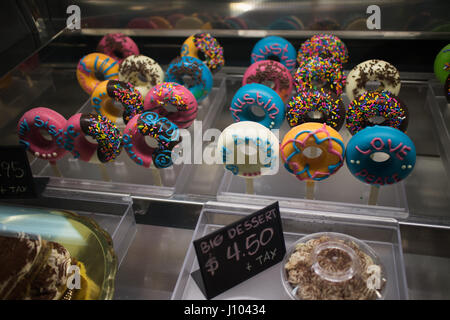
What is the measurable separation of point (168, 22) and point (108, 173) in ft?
2.75

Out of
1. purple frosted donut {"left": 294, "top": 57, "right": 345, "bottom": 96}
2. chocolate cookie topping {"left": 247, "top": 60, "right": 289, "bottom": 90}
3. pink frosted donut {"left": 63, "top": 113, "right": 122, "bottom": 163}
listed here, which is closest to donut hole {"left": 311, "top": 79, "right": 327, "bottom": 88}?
purple frosted donut {"left": 294, "top": 57, "right": 345, "bottom": 96}

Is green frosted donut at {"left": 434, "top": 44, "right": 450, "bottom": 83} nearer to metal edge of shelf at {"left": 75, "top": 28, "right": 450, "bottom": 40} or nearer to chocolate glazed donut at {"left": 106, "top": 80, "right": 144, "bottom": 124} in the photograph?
metal edge of shelf at {"left": 75, "top": 28, "right": 450, "bottom": 40}

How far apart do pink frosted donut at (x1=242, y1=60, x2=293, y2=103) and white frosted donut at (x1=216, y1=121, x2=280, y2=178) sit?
42 centimetres

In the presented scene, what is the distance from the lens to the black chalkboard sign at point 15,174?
1301 millimetres

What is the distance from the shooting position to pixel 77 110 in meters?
1.93

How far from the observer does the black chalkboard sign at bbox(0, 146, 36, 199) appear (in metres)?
1.30

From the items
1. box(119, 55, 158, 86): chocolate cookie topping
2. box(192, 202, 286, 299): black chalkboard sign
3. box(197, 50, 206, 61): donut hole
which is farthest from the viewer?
box(197, 50, 206, 61): donut hole

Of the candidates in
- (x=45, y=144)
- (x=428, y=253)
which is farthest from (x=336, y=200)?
(x=45, y=144)

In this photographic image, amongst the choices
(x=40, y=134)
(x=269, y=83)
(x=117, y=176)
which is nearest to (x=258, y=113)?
(x=269, y=83)

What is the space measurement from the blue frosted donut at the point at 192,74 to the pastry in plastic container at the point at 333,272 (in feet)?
2.90

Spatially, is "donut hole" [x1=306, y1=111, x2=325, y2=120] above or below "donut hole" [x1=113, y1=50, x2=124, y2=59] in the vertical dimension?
below

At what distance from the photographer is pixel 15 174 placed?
4.38 feet

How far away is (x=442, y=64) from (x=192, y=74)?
1012mm

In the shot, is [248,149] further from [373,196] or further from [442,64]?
[442,64]
